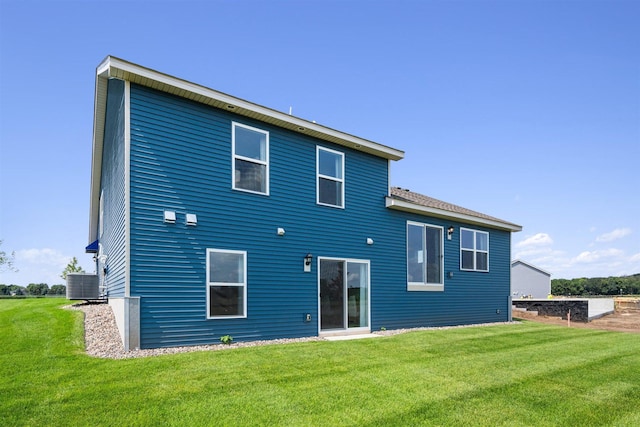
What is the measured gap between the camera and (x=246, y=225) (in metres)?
8.94

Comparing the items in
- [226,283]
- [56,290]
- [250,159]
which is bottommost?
[56,290]

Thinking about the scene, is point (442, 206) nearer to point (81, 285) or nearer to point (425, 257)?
point (425, 257)

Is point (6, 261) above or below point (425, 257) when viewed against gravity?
below

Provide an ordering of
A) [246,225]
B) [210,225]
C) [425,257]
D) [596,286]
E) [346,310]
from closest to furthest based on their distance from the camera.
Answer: [210,225]
[246,225]
[346,310]
[425,257]
[596,286]

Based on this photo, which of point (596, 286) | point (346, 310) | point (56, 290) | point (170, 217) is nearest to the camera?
point (170, 217)

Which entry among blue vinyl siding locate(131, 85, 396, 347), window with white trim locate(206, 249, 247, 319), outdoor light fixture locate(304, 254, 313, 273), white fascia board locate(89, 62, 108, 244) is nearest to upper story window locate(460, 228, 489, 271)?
blue vinyl siding locate(131, 85, 396, 347)

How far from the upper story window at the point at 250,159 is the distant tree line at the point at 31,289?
27.9 m

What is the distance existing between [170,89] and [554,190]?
17.4 metres

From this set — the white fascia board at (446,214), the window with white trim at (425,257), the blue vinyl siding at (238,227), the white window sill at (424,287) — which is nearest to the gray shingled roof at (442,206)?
the white fascia board at (446,214)

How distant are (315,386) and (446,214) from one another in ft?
29.3

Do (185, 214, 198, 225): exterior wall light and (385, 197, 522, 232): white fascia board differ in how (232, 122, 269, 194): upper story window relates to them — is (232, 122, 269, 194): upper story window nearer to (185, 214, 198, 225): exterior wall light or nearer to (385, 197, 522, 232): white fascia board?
(185, 214, 198, 225): exterior wall light

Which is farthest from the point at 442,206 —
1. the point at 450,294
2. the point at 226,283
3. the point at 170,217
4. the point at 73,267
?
the point at 73,267

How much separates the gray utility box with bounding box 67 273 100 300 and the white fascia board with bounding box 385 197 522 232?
830 centimetres

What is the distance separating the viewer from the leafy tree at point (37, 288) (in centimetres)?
3356
